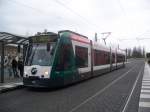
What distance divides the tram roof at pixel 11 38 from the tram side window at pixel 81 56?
355cm

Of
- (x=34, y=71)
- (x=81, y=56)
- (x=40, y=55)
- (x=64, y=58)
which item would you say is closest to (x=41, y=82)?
(x=34, y=71)

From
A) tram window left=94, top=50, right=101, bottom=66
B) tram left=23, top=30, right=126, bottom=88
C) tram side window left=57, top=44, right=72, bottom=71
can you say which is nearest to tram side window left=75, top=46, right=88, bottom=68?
tram left=23, top=30, right=126, bottom=88

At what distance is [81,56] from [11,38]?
16.3ft

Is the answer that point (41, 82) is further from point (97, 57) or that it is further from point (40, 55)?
point (97, 57)

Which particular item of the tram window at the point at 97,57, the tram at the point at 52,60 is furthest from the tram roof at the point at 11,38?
the tram window at the point at 97,57

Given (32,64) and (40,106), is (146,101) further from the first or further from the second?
(32,64)

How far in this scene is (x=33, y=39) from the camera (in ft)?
50.9

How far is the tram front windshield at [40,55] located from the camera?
14516 millimetres

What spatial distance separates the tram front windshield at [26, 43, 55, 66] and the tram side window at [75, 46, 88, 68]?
3219 mm

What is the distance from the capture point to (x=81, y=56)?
18.7 m

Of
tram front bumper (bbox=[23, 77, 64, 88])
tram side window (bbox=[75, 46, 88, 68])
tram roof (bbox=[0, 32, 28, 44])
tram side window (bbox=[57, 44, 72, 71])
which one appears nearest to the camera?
tram front bumper (bbox=[23, 77, 64, 88])

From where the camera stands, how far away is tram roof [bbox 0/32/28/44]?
15891 millimetres

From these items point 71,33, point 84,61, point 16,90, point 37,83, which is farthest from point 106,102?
point 84,61

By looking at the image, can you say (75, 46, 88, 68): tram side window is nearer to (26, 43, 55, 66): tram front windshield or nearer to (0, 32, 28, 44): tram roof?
(26, 43, 55, 66): tram front windshield
